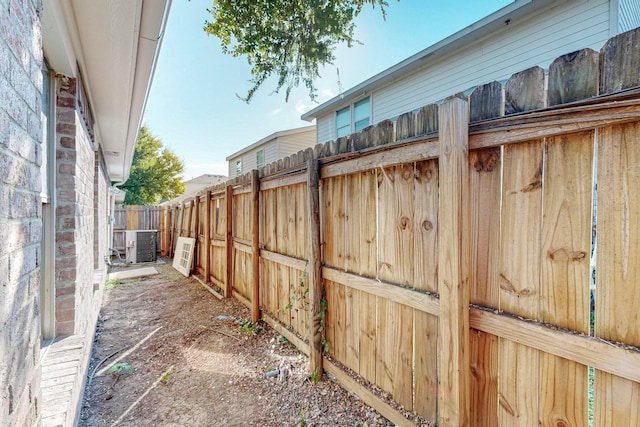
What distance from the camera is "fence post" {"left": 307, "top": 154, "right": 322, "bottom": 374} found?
2.57 metres

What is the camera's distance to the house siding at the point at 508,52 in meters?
4.44

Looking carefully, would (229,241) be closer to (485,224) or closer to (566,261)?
(485,224)

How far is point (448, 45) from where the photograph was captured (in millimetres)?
5785

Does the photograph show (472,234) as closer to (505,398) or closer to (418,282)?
(418,282)

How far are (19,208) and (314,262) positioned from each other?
191 centimetres

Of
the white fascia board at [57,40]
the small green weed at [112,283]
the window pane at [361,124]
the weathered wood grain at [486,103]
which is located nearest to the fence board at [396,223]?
the weathered wood grain at [486,103]

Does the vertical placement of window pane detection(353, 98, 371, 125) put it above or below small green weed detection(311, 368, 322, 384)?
above

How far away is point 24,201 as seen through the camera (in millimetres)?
1004

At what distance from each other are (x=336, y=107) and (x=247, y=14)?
5.50m

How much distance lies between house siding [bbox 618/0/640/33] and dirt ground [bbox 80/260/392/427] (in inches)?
238

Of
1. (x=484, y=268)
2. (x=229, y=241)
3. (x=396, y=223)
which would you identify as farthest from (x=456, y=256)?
(x=229, y=241)

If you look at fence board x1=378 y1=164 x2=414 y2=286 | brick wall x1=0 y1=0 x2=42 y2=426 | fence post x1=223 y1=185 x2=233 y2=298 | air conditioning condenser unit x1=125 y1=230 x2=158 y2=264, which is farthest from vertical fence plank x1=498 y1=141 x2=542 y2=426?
air conditioning condenser unit x1=125 y1=230 x2=158 y2=264

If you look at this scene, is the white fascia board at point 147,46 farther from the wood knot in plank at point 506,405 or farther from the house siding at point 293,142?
the house siding at point 293,142

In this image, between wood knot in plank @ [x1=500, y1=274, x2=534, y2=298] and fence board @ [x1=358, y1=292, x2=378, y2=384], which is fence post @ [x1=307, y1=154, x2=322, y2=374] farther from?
wood knot in plank @ [x1=500, y1=274, x2=534, y2=298]
